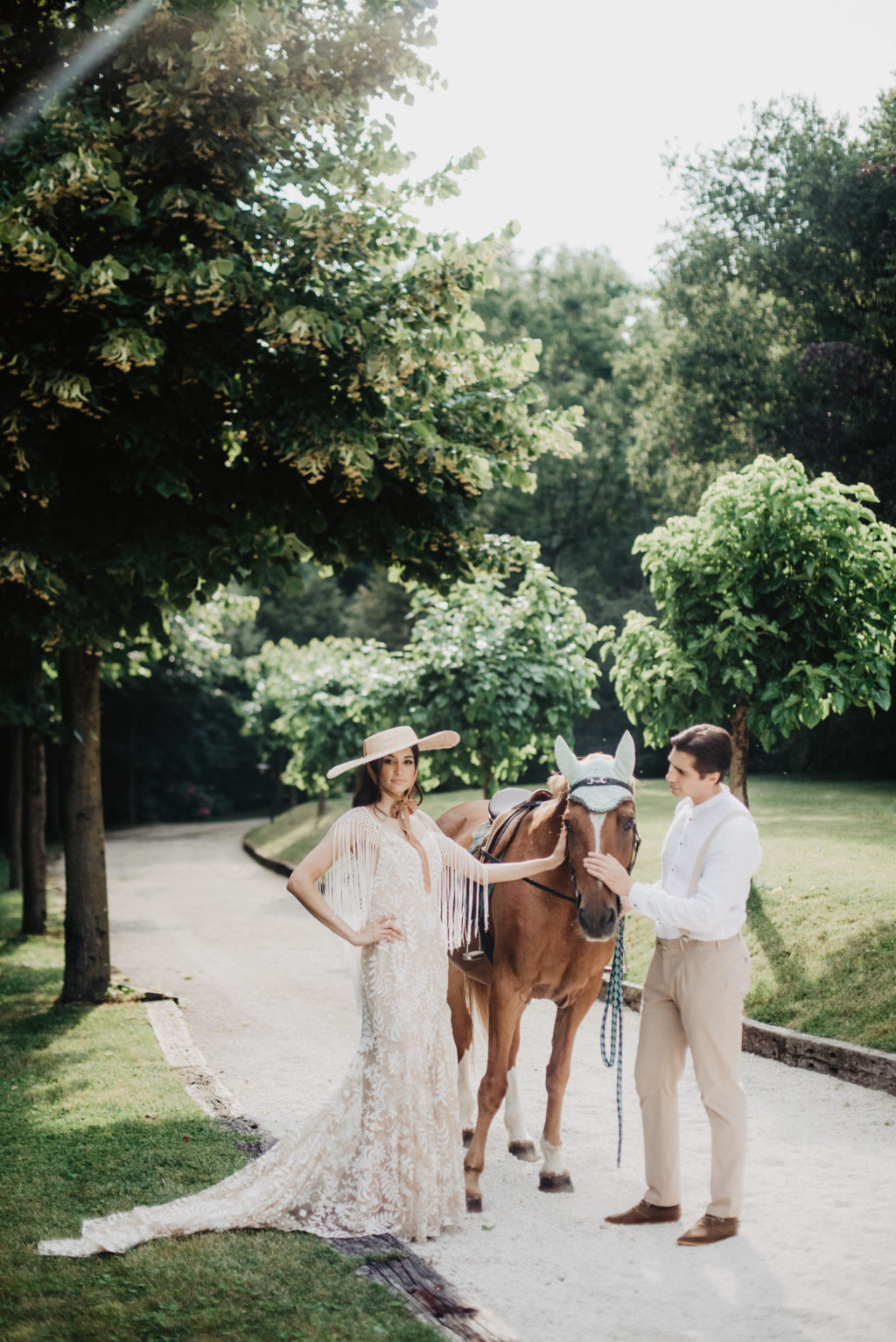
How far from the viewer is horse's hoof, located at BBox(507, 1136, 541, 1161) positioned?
6.18m

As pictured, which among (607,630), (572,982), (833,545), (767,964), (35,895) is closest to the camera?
(572,982)

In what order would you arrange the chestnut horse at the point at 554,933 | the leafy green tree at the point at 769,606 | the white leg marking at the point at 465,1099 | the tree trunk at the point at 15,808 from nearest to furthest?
the chestnut horse at the point at 554,933 < the white leg marking at the point at 465,1099 < the leafy green tree at the point at 769,606 < the tree trunk at the point at 15,808

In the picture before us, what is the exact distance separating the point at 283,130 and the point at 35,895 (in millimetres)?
11551

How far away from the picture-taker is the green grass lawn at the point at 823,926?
27.6 ft

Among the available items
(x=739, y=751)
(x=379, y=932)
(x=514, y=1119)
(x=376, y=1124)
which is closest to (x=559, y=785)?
(x=379, y=932)

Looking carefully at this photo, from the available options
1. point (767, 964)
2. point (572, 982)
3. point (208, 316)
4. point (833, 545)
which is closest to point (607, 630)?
point (833, 545)

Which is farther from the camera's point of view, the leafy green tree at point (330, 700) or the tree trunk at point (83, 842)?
the leafy green tree at point (330, 700)

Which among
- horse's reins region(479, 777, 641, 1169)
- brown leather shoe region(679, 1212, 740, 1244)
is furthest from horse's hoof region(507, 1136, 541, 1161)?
brown leather shoe region(679, 1212, 740, 1244)

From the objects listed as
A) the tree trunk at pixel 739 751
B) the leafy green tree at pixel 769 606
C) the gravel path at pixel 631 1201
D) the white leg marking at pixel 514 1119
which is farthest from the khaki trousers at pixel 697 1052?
the tree trunk at pixel 739 751

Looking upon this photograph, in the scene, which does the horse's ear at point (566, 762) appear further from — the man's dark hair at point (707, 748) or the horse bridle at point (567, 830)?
the man's dark hair at point (707, 748)

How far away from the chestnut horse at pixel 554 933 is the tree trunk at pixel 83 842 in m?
5.95

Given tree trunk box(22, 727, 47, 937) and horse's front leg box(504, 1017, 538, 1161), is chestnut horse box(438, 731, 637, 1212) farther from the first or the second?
tree trunk box(22, 727, 47, 937)

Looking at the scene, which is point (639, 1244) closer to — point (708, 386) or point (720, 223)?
point (708, 386)

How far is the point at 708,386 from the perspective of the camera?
86.9 feet
